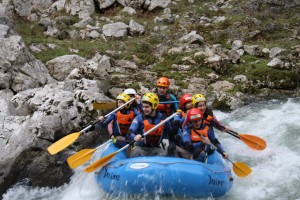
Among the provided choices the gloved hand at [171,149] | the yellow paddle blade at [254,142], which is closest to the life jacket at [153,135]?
the gloved hand at [171,149]

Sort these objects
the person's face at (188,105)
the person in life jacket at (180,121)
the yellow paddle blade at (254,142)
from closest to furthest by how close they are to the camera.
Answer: the person in life jacket at (180,121) < the yellow paddle blade at (254,142) < the person's face at (188,105)

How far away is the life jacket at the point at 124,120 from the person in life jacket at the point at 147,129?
575 mm

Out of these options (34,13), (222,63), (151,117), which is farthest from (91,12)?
(151,117)

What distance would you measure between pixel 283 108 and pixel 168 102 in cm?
364

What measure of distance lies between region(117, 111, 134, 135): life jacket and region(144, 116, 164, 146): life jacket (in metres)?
0.71

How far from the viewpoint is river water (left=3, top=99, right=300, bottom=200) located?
6168 millimetres

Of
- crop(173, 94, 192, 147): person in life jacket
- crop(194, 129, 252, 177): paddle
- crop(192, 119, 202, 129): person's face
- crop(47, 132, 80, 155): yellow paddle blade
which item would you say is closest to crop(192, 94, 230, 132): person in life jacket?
crop(173, 94, 192, 147): person in life jacket

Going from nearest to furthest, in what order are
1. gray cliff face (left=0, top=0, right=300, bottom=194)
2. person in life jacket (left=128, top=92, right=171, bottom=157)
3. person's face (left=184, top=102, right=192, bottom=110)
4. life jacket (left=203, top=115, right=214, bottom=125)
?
1. person in life jacket (left=128, top=92, right=171, bottom=157)
2. life jacket (left=203, top=115, right=214, bottom=125)
3. gray cliff face (left=0, top=0, right=300, bottom=194)
4. person's face (left=184, top=102, right=192, bottom=110)

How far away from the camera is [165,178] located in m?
5.46

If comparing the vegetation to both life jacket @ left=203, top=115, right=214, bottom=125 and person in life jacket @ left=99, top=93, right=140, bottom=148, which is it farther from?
life jacket @ left=203, top=115, right=214, bottom=125

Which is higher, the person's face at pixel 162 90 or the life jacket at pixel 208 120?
the person's face at pixel 162 90

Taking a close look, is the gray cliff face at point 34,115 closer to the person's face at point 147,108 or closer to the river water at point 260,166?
the river water at point 260,166

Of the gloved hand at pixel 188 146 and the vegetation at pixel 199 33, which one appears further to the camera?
the vegetation at pixel 199 33

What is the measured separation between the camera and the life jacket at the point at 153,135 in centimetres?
633
